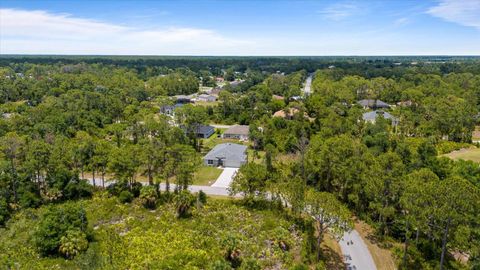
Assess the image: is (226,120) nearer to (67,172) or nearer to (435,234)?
(67,172)

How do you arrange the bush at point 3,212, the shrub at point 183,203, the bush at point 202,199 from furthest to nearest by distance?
1. the bush at point 202,199
2. the shrub at point 183,203
3. the bush at point 3,212

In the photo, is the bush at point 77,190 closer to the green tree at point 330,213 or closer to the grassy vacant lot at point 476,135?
the green tree at point 330,213

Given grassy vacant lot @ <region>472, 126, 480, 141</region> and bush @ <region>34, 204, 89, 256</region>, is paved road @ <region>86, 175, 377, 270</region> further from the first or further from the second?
grassy vacant lot @ <region>472, 126, 480, 141</region>

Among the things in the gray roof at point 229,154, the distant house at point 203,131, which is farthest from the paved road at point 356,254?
the distant house at point 203,131

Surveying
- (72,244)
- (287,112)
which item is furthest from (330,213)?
(287,112)

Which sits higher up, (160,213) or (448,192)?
(448,192)

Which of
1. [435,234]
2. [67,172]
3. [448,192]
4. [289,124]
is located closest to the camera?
[448,192]

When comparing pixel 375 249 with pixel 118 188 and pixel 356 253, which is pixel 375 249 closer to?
pixel 356 253

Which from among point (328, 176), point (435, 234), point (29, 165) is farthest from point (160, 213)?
point (435, 234)
